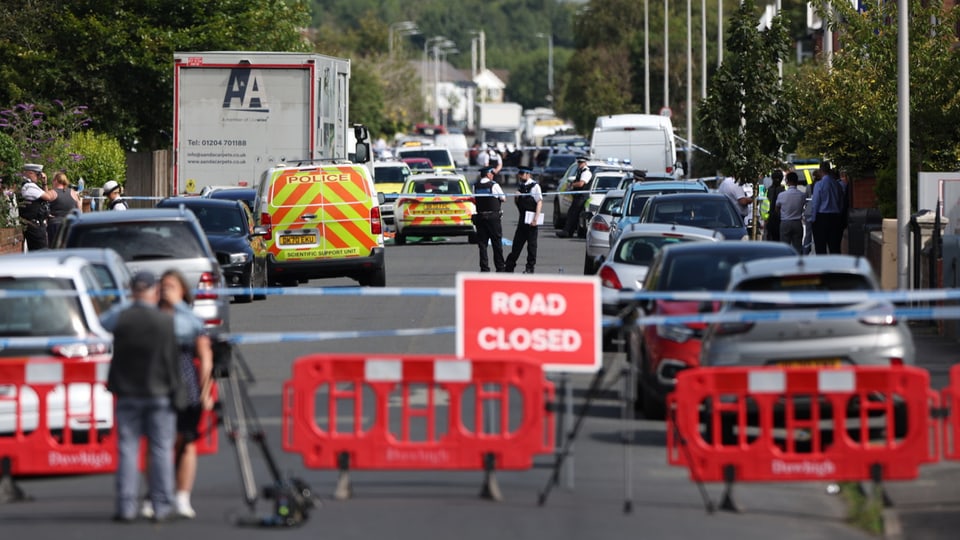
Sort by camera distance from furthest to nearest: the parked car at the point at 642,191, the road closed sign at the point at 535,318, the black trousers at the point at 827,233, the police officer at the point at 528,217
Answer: the parked car at the point at 642,191
the black trousers at the point at 827,233
the police officer at the point at 528,217
the road closed sign at the point at 535,318

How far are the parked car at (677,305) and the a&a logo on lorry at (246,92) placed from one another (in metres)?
15.8

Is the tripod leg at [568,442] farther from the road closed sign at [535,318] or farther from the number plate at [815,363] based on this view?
the number plate at [815,363]

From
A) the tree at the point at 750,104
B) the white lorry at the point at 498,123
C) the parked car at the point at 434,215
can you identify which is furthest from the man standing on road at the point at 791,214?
the white lorry at the point at 498,123

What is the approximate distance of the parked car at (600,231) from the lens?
2555cm

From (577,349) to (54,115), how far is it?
1344 inches

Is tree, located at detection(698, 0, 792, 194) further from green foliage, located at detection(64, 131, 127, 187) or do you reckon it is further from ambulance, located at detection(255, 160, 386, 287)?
green foliage, located at detection(64, 131, 127, 187)

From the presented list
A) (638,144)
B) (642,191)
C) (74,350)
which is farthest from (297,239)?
(638,144)

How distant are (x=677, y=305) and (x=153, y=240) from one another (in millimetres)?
6206

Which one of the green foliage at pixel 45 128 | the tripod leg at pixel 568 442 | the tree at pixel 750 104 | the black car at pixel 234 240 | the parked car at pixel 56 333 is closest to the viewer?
the tripod leg at pixel 568 442

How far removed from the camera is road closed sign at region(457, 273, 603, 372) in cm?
1074

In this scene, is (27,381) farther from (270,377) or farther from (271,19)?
(271,19)

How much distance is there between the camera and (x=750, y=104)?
33219mm

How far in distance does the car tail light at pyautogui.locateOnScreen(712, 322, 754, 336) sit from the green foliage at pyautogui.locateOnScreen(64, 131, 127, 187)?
26289mm

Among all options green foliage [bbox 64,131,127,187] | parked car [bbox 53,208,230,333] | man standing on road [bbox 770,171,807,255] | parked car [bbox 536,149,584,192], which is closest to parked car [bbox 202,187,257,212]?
man standing on road [bbox 770,171,807,255]
